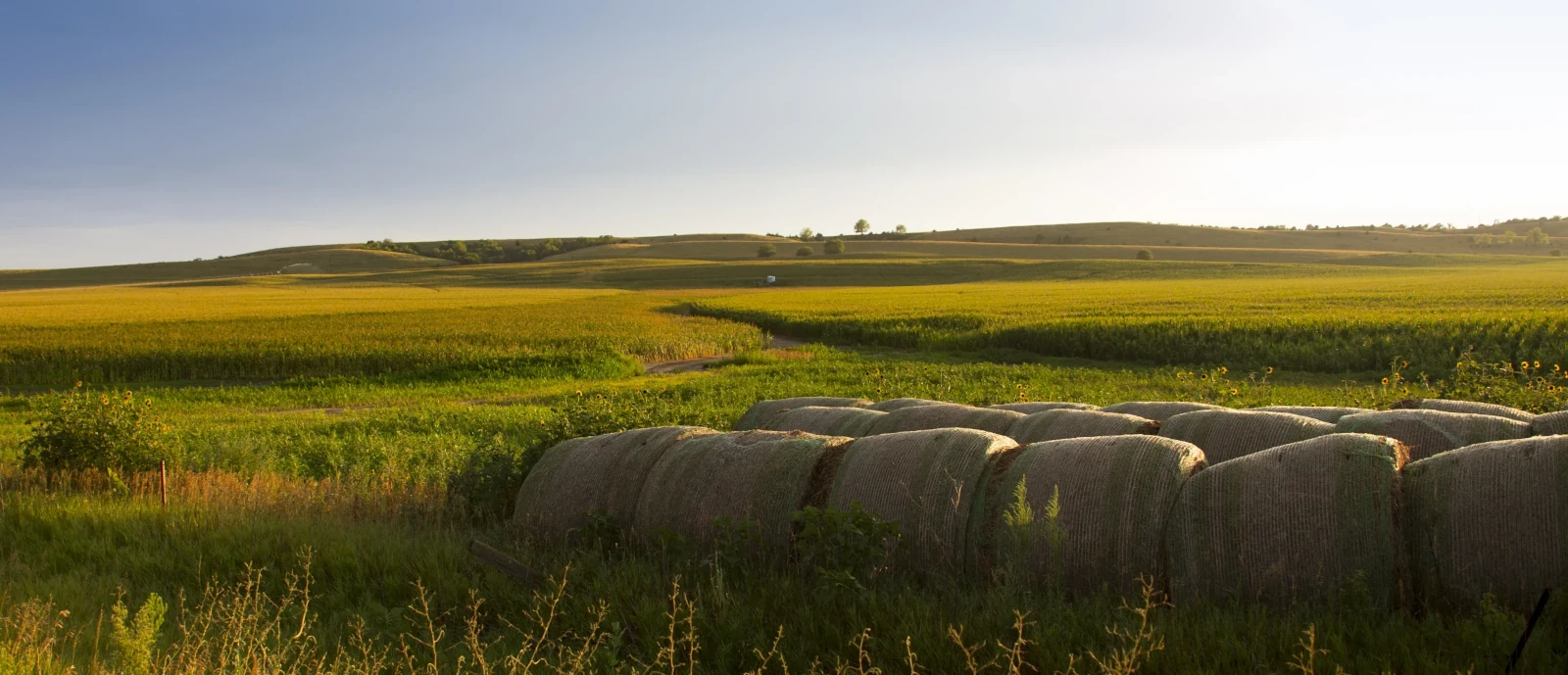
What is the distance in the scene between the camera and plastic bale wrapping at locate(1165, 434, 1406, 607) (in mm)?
4410

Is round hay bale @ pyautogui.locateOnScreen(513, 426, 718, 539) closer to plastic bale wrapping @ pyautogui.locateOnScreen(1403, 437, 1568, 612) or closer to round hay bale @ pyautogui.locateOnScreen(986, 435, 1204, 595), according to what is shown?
round hay bale @ pyautogui.locateOnScreen(986, 435, 1204, 595)

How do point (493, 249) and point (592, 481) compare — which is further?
point (493, 249)

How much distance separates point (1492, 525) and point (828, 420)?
209 inches

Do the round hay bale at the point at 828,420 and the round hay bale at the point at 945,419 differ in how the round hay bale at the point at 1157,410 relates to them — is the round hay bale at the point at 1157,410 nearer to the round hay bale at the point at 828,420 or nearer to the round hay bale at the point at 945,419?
the round hay bale at the point at 945,419

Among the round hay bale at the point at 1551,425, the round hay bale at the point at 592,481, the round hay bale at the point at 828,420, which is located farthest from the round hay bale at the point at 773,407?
the round hay bale at the point at 1551,425

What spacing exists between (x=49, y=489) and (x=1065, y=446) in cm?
976

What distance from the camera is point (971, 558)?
5332 millimetres

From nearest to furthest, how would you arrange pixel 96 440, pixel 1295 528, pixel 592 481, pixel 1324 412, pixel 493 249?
1. pixel 1295 528
2. pixel 592 481
3. pixel 1324 412
4. pixel 96 440
5. pixel 493 249

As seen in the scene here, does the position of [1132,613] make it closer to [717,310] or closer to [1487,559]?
[1487,559]

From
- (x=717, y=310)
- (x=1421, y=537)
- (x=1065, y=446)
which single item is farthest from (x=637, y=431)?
(x=717, y=310)

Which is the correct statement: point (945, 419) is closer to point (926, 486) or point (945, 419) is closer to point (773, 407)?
point (926, 486)

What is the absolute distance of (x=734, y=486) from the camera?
6270mm

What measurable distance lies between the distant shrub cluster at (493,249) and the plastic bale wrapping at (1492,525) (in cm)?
14403

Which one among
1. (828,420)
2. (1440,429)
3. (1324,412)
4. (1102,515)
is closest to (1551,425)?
(1440,429)
